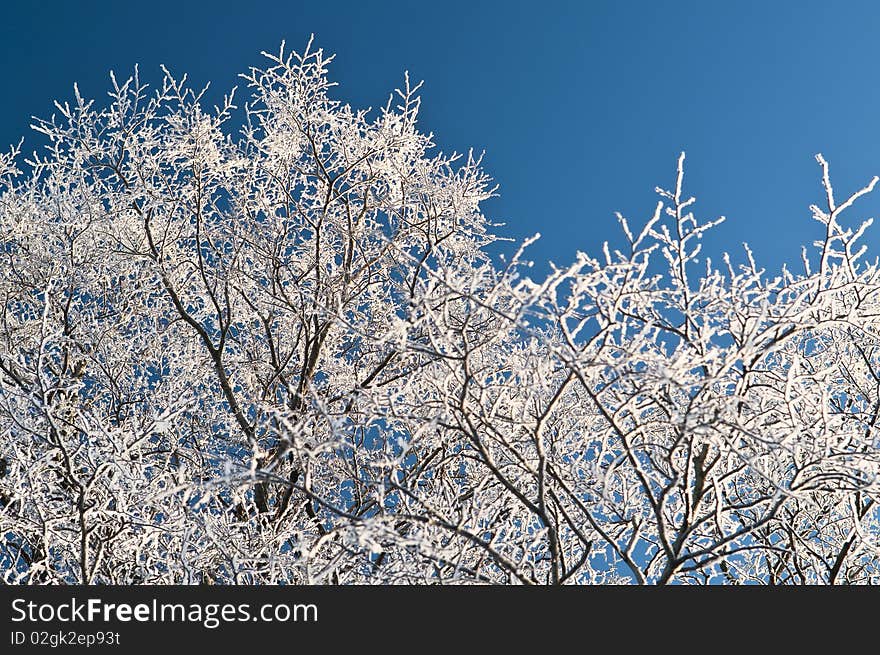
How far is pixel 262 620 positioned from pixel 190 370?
20.0 feet

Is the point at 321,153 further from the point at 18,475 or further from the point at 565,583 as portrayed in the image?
Result: the point at 565,583

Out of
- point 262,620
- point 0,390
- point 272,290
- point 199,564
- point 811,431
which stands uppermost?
point 272,290

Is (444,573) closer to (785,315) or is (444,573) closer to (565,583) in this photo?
(565,583)

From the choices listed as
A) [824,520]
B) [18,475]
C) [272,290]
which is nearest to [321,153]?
[272,290]

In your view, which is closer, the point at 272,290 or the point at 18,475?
the point at 18,475

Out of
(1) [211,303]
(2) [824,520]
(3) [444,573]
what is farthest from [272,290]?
(2) [824,520]

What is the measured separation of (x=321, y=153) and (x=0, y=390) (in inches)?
158

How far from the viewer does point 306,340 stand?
8.65 m

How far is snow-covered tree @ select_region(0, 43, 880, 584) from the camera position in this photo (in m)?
4.54

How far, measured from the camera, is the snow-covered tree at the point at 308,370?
4543 mm

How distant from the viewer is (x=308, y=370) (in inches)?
350

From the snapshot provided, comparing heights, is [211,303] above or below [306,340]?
above

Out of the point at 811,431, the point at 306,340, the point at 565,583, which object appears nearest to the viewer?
the point at 811,431

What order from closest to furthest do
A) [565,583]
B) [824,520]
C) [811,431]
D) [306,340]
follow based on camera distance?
1. [811,431]
2. [565,583]
3. [824,520]
4. [306,340]
